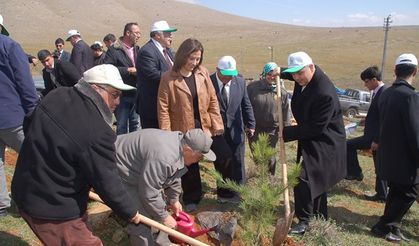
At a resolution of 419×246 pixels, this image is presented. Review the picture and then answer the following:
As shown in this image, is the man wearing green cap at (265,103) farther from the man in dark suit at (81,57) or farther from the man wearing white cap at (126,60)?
the man in dark suit at (81,57)

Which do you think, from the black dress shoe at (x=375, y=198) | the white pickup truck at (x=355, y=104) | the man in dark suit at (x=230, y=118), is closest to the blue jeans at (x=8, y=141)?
the man in dark suit at (x=230, y=118)

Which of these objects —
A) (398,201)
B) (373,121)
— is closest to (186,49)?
(398,201)

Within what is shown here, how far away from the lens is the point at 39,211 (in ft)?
7.96

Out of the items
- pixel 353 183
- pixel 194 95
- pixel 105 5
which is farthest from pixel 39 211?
pixel 105 5

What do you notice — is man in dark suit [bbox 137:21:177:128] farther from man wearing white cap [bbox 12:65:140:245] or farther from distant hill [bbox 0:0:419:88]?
distant hill [bbox 0:0:419:88]

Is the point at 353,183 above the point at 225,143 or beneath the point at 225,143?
beneath

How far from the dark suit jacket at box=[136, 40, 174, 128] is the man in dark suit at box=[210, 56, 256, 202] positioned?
65cm

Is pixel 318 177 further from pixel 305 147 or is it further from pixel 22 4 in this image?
pixel 22 4

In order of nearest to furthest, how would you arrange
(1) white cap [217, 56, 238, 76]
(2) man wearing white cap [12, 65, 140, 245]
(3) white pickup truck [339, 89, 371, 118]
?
(2) man wearing white cap [12, 65, 140, 245], (1) white cap [217, 56, 238, 76], (3) white pickup truck [339, 89, 371, 118]

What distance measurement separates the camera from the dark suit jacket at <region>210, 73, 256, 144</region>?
4.74m

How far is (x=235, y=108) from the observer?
15.7 feet

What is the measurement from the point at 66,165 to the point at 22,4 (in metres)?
86.5

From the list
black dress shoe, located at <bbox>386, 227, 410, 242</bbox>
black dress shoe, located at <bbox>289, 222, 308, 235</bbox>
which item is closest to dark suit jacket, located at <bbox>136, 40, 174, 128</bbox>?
black dress shoe, located at <bbox>289, 222, 308, 235</bbox>

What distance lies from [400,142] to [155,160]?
2627 mm
